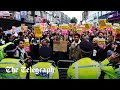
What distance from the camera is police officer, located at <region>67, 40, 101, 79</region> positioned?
4.51m

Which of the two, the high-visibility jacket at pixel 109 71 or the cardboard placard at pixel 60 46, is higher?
the cardboard placard at pixel 60 46

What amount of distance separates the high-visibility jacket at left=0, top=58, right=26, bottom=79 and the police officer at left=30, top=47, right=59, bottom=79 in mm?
244

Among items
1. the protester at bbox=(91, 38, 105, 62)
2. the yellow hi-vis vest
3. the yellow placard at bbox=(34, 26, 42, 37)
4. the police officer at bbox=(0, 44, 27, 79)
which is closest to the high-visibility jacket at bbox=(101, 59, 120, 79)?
the yellow hi-vis vest

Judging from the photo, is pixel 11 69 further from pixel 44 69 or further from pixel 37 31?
pixel 37 31

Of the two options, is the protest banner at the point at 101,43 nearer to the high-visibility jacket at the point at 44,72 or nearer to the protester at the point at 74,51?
the protester at the point at 74,51

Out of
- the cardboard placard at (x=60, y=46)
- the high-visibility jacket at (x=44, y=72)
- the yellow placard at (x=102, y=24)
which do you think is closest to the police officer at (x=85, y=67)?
the high-visibility jacket at (x=44, y=72)

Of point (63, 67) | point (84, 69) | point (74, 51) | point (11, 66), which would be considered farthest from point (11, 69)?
point (74, 51)

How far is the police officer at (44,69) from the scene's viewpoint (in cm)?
464

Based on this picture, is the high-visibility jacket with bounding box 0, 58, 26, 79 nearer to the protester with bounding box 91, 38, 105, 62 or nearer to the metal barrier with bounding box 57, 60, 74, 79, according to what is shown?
the metal barrier with bounding box 57, 60, 74, 79
